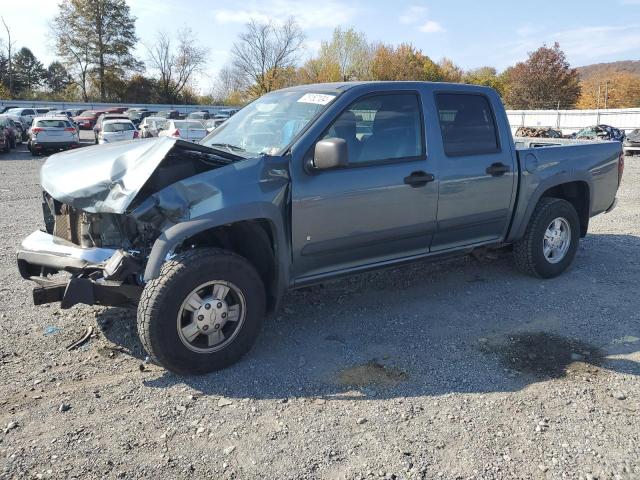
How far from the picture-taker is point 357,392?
3490 millimetres

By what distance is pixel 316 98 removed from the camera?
14.1ft

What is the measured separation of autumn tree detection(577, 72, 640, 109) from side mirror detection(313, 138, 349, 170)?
210 feet

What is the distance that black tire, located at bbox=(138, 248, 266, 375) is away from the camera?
339 centimetres

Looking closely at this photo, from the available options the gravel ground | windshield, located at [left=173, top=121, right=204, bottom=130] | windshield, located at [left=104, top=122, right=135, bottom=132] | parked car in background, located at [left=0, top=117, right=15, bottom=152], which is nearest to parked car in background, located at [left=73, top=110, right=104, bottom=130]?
parked car in background, located at [left=0, top=117, right=15, bottom=152]

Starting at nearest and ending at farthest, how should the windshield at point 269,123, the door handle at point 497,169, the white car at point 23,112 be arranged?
the windshield at point 269,123 < the door handle at point 497,169 < the white car at point 23,112

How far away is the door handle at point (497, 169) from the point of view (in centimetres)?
495

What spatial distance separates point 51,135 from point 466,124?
2095 cm

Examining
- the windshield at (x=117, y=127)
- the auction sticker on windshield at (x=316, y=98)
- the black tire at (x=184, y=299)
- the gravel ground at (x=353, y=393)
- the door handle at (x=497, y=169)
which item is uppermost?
the windshield at (x=117, y=127)

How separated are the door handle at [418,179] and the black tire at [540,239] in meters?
1.63

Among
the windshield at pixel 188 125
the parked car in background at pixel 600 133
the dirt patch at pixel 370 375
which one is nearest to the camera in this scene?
the dirt patch at pixel 370 375

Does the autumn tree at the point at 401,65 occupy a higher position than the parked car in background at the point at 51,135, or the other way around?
the autumn tree at the point at 401,65

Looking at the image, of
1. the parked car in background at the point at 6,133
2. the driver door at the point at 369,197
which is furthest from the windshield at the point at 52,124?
the driver door at the point at 369,197

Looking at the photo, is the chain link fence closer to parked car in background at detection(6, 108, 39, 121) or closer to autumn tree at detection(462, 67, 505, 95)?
autumn tree at detection(462, 67, 505, 95)

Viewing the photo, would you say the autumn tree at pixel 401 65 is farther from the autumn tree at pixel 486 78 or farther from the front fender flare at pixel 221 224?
the front fender flare at pixel 221 224
